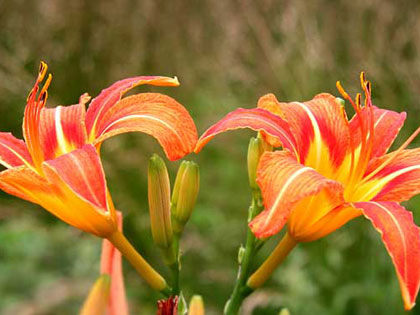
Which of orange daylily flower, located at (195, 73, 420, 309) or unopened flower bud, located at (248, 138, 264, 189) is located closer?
orange daylily flower, located at (195, 73, 420, 309)

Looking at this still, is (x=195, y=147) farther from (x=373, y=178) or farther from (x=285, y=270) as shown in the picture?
(x=285, y=270)

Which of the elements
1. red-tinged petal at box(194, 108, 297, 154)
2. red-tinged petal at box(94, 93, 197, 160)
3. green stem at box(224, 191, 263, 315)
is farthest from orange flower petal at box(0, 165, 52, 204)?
green stem at box(224, 191, 263, 315)

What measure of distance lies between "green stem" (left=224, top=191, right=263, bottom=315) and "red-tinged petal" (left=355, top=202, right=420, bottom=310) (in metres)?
0.25

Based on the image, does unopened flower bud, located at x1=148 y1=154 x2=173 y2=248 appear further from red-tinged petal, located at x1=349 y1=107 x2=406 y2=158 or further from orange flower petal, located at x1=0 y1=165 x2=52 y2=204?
red-tinged petal, located at x1=349 y1=107 x2=406 y2=158

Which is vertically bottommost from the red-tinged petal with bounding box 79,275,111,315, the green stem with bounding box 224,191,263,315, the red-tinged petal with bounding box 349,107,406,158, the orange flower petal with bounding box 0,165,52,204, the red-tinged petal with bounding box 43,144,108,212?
the green stem with bounding box 224,191,263,315

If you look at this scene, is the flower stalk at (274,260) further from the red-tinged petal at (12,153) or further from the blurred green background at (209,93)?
the blurred green background at (209,93)

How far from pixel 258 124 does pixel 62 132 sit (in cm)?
39

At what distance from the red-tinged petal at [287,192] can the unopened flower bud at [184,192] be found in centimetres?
21

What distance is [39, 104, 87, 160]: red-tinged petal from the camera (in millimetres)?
1287

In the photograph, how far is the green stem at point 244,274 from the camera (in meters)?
1.21

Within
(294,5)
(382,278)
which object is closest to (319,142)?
(382,278)

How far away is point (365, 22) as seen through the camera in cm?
443

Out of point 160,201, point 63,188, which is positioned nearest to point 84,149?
point 63,188

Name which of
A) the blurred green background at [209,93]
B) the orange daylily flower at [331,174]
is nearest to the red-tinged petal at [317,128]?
the orange daylily flower at [331,174]
